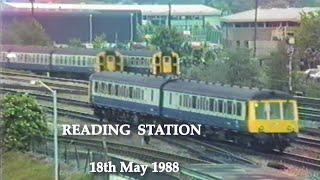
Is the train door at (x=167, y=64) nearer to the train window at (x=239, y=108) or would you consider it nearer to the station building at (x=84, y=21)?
the station building at (x=84, y=21)

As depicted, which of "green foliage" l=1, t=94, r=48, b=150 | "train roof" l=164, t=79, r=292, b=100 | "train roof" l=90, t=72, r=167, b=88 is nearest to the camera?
"train roof" l=164, t=79, r=292, b=100

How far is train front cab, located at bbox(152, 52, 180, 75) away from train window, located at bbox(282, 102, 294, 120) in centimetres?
77

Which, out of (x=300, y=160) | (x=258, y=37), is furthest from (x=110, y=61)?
(x=300, y=160)

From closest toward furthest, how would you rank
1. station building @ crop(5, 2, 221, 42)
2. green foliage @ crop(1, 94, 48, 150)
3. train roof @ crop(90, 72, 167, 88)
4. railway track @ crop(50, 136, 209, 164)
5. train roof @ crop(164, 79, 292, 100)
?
railway track @ crop(50, 136, 209, 164), train roof @ crop(164, 79, 292, 100), station building @ crop(5, 2, 221, 42), train roof @ crop(90, 72, 167, 88), green foliage @ crop(1, 94, 48, 150)

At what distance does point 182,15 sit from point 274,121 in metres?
0.94

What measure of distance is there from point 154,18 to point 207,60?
0.45m

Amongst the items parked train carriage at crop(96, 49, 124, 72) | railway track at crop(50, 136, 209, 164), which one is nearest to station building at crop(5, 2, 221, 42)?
parked train carriage at crop(96, 49, 124, 72)

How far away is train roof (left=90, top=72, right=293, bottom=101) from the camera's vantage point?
748cm

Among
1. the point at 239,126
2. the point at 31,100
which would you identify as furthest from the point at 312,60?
the point at 31,100

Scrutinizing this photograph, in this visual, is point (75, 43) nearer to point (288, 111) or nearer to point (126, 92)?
point (126, 92)

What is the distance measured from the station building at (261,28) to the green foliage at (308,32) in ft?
0.12

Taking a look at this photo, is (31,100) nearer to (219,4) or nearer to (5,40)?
(5,40)

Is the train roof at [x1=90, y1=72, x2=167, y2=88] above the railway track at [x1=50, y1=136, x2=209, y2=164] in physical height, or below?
above

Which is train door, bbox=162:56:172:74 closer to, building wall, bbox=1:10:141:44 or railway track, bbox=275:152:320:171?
building wall, bbox=1:10:141:44
